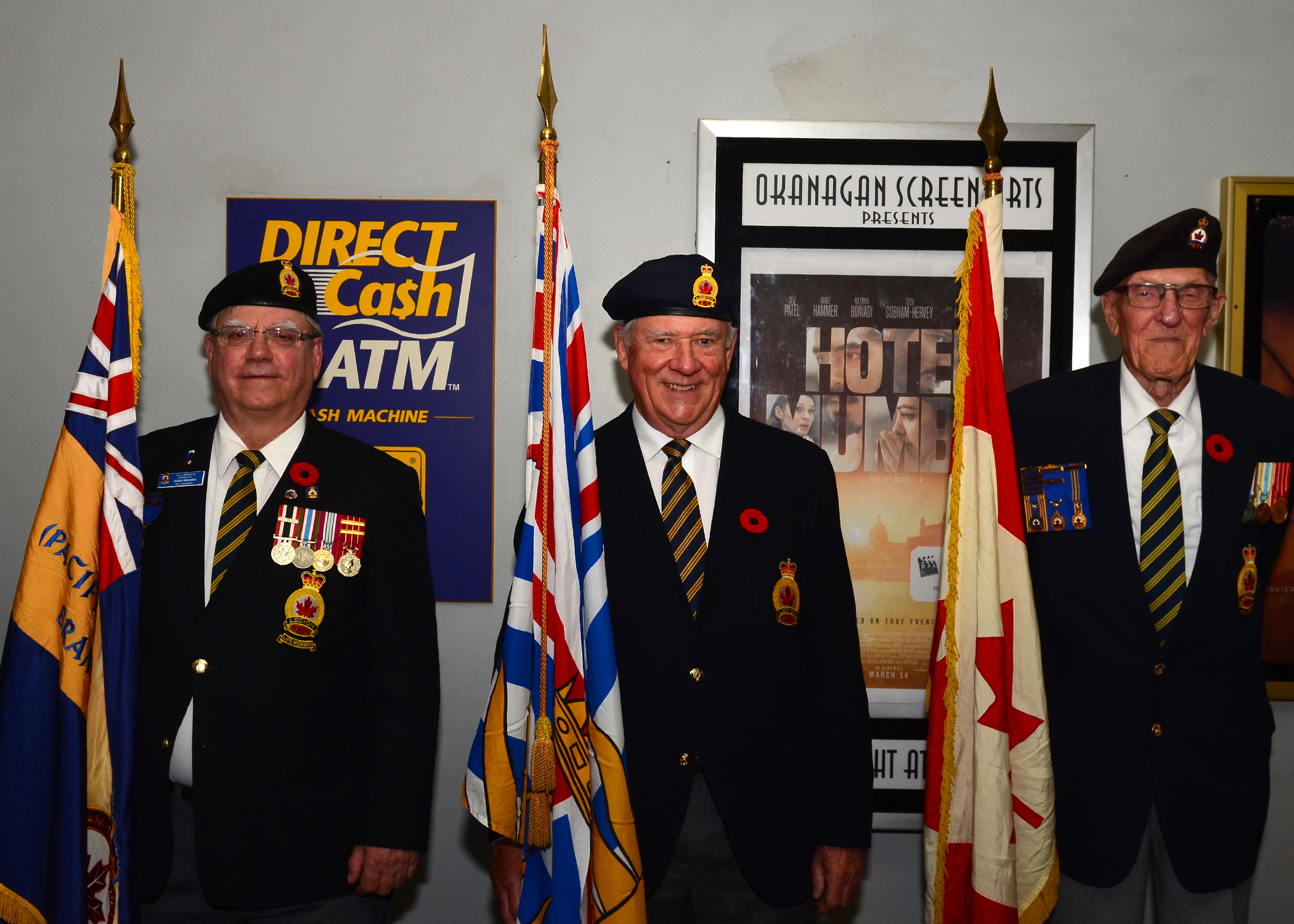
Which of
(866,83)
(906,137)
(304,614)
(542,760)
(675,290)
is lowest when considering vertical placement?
(542,760)

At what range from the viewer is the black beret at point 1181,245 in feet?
6.14

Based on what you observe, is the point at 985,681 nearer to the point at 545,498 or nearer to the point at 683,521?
the point at 683,521

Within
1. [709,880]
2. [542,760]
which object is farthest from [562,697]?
[709,880]

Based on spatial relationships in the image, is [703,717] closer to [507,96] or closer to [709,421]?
[709,421]

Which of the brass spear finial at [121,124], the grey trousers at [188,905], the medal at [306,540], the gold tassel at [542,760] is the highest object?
the brass spear finial at [121,124]

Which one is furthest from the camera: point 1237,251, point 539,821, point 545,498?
point 1237,251

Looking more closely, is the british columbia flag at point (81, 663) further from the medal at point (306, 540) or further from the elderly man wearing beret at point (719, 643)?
the elderly man wearing beret at point (719, 643)

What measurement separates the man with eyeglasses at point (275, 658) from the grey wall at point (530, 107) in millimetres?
676

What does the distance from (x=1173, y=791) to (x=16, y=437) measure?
2906 mm

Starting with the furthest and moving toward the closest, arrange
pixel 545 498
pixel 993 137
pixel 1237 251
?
pixel 1237 251, pixel 993 137, pixel 545 498

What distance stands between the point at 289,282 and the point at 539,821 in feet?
3.86

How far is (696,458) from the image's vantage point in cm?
190

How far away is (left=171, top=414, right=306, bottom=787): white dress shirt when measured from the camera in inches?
69.7

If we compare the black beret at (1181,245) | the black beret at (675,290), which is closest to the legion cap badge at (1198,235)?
the black beret at (1181,245)
